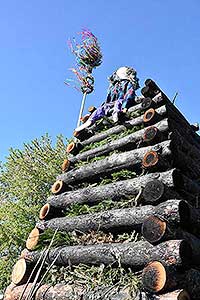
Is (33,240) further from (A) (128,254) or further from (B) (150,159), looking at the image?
(B) (150,159)

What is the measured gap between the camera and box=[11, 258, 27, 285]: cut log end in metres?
6.02

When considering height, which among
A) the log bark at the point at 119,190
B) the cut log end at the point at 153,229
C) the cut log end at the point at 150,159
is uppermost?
the cut log end at the point at 150,159

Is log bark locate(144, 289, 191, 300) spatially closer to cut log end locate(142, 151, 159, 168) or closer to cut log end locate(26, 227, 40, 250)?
cut log end locate(142, 151, 159, 168)

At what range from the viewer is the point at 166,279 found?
162 inches

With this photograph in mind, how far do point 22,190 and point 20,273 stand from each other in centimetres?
1841

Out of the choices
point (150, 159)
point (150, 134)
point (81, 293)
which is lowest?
point (81, 293)

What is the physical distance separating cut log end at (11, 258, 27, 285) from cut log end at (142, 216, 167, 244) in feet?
8.19

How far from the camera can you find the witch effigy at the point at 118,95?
8.33 meters

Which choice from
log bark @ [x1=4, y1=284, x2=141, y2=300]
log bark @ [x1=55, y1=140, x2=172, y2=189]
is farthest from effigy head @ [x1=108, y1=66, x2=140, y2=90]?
log bark @ [x1=4, y1=284, x2=141, y2=300]

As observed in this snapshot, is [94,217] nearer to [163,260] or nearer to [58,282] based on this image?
[58,282]

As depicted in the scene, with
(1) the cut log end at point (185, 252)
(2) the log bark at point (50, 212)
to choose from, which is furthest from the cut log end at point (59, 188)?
(1) the cut log end at point (185, 252)

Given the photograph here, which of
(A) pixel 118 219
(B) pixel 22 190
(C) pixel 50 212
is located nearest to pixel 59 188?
(C) pixel 50 212

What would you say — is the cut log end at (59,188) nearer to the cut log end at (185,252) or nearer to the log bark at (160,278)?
the log bark at (160,278)

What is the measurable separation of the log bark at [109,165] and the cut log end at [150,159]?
202 millimetres
